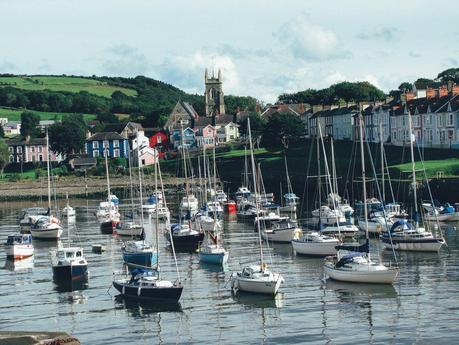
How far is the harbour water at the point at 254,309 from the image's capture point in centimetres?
4041

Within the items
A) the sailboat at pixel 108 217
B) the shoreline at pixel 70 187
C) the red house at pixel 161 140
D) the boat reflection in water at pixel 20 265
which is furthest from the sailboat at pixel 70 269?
the red house at pixel 161 140

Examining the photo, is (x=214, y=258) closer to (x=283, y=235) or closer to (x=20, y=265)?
(x=283, y=235)

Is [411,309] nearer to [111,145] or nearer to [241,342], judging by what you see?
[241,342]

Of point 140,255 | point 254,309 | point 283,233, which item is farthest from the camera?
point 283,233

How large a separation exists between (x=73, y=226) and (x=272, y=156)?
5912 centimetres

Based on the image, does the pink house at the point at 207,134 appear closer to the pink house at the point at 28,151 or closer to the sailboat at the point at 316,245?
the pink house at the point at 28,151

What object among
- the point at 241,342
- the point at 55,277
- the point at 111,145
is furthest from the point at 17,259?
the point at 111,145

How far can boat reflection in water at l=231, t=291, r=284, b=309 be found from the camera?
152 ft

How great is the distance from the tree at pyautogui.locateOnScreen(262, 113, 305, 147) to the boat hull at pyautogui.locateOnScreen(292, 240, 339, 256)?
310 feet

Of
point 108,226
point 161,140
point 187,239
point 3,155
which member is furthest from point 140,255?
point 161,140

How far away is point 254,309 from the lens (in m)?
45.7

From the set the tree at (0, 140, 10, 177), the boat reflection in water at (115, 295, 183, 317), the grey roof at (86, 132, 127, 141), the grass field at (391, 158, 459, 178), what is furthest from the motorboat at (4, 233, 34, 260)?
the grey roof at (86, 132, 127, 141)

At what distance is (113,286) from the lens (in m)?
51.7

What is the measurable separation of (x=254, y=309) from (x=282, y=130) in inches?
4470
